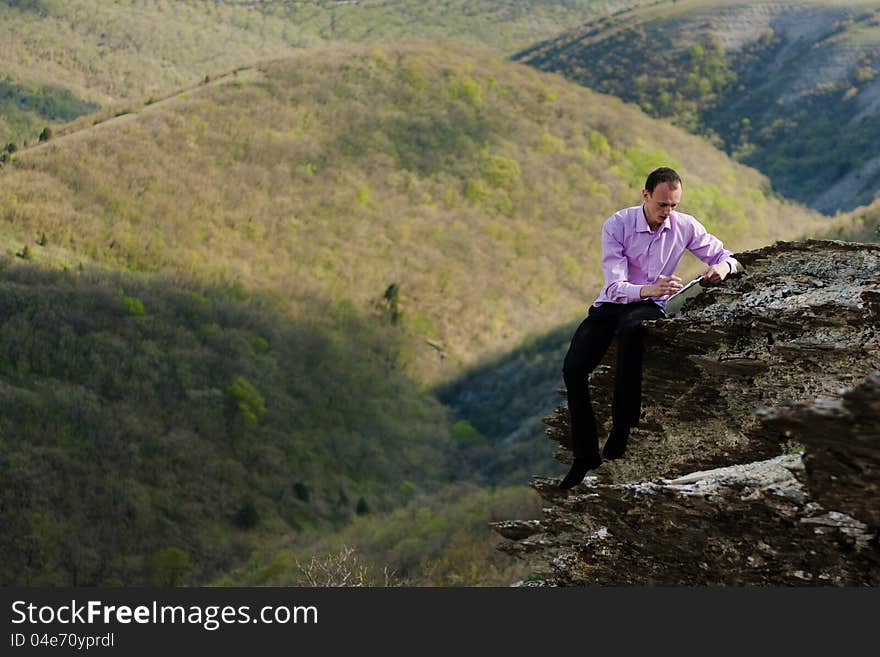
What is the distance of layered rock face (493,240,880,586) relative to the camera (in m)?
5.88

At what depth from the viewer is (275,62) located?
7775 centimetres

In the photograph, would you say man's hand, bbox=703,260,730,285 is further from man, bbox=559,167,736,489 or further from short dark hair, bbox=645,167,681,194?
short dark hair, bbox=645,167,681,194

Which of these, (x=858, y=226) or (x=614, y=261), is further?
(x=858, y=226)

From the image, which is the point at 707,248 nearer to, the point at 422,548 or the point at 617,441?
the point at 617,441

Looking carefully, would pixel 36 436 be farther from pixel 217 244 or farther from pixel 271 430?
pixel 217 244

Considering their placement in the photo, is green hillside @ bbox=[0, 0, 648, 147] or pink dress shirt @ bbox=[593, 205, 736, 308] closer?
pink dress shirt @ bbox=[593, 205, 736, 308]

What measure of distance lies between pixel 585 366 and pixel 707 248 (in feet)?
4.99

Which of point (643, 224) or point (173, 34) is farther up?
point (173, 34)

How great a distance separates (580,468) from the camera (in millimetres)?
7965

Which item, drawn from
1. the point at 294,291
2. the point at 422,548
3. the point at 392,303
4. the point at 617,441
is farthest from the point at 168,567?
the point at 617,441

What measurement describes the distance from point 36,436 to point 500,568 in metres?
20.7

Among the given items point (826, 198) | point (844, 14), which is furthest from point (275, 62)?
point (844, 14)

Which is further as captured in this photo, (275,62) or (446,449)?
(275,62)

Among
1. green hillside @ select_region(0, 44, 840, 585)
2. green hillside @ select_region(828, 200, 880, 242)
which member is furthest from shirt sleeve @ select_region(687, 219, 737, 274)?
green hillside @ select_region(828, 200, 880, 242)
